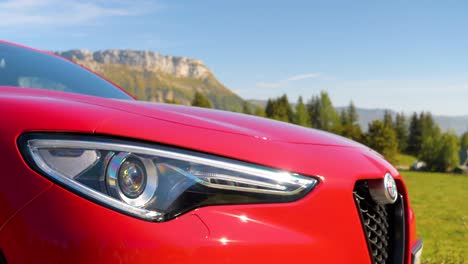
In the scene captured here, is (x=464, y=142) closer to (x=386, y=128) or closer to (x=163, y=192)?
(x=386, y=128)

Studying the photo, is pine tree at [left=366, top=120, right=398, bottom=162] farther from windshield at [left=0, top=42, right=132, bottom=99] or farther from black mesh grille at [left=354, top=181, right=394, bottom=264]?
black mesh grille at [left=354, top=181, right=394, bottom=264]

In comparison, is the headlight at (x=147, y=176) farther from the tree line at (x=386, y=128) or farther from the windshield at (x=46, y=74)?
the tree line at (x=386, y=128)

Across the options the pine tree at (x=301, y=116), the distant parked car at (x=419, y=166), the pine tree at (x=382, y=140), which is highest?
the pine tree at (x=301, y=116)

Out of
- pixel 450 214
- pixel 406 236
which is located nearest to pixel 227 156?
pixel 406 236

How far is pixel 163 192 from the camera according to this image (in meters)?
1.35

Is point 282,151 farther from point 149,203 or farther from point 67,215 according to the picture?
point 67,215

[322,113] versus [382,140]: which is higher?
[322,113]

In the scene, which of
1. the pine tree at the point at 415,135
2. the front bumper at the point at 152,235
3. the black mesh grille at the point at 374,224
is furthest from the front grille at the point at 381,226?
the pine tree at the point at 415,135

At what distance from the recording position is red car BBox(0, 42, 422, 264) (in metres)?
1.23

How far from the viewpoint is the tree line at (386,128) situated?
89375 mm

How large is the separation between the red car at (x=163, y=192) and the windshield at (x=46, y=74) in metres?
1.23

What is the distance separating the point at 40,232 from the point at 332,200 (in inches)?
33.0

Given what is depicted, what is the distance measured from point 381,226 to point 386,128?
91615 millimetres

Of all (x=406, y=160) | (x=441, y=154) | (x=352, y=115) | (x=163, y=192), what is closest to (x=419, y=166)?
(x=441, y=154)
